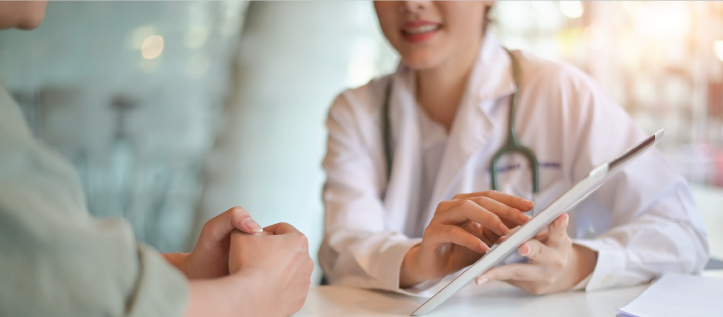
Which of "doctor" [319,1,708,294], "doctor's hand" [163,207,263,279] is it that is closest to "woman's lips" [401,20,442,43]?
"doctor" [319,1,708,294]

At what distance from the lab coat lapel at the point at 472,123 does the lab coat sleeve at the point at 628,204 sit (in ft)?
0.38

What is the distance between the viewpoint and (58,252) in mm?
315

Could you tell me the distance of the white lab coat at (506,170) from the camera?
0.69 m

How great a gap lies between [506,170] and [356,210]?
0.85ft

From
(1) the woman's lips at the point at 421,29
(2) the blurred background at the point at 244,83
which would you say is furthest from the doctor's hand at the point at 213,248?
(2) the blurred background at the point at 244,83

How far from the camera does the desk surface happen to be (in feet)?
1.68

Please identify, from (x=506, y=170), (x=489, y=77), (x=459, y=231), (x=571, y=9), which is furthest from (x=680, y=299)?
(x=571, y=9)

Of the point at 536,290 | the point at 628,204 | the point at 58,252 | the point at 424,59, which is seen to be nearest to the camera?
the point at 58,252

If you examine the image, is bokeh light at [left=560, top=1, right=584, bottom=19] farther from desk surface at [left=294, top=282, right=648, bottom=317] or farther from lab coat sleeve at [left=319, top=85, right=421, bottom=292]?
desk surface at [left=294, top=282, right=648, bottom=317]

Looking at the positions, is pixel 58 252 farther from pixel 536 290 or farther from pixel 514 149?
pixel 514 149

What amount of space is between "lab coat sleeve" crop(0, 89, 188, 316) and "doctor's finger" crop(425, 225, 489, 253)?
0.27 meters

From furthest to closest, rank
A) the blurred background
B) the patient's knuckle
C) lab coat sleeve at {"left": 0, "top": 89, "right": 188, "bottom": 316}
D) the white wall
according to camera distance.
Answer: the white wall
the blurred background
the patient's knuckle
lab coat sleeve at {"left": 0, "top": 89, "right": 188, "bottom": 316}

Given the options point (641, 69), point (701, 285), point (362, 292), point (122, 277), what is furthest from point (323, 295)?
point (641, 69)

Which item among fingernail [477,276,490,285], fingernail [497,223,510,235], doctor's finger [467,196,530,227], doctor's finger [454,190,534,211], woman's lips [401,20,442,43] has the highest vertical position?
woman's lips [401,20,442,43]
